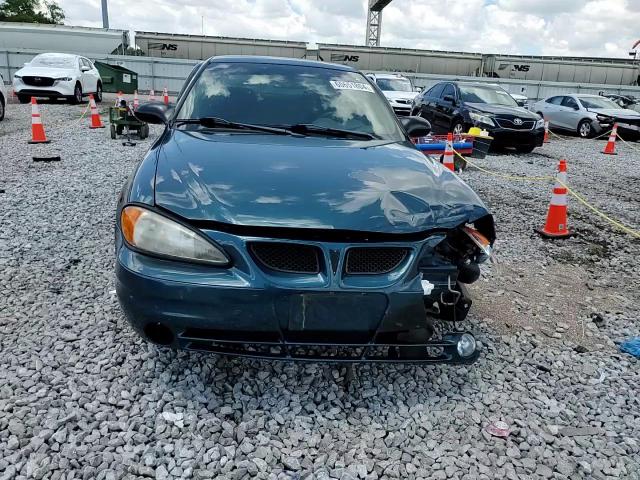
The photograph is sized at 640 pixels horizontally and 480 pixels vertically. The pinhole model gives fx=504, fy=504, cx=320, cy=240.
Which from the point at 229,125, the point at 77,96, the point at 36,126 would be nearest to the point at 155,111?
the point at 229,125

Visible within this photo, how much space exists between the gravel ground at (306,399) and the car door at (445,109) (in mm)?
8339

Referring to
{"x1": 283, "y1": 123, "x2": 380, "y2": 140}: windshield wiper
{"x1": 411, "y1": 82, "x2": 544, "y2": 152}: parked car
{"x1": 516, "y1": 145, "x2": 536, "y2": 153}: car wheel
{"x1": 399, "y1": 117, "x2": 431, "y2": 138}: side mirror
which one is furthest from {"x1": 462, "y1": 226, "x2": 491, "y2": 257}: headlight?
{"x1": 516, "y1": 145, "x2": 536, "y2": 153}: car wheel

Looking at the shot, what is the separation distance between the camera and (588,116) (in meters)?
15.9

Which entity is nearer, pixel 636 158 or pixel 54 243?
pixel 54 243

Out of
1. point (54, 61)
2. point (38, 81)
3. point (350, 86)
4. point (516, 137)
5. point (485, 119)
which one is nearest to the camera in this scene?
point (350, 86)

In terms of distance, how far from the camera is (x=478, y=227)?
2598 mm

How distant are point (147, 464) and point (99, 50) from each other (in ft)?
98.8

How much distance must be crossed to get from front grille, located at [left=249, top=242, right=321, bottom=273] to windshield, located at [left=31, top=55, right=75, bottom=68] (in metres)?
16.8

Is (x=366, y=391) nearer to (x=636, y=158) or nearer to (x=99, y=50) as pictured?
(x=636, y=158)

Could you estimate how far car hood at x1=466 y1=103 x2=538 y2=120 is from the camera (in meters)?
11.1

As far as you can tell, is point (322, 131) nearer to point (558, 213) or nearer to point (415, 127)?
point (415, 127)

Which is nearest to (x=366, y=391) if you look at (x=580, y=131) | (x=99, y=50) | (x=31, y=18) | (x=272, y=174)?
(x=272, y=174)

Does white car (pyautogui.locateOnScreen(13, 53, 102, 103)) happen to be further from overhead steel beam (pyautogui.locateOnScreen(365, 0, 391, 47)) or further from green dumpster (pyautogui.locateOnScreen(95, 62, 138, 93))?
overhead steel beam (pyautogui.locateOnScreen(365, 0, 391, 47))

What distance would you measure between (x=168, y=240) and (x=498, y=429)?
170 centimetres
